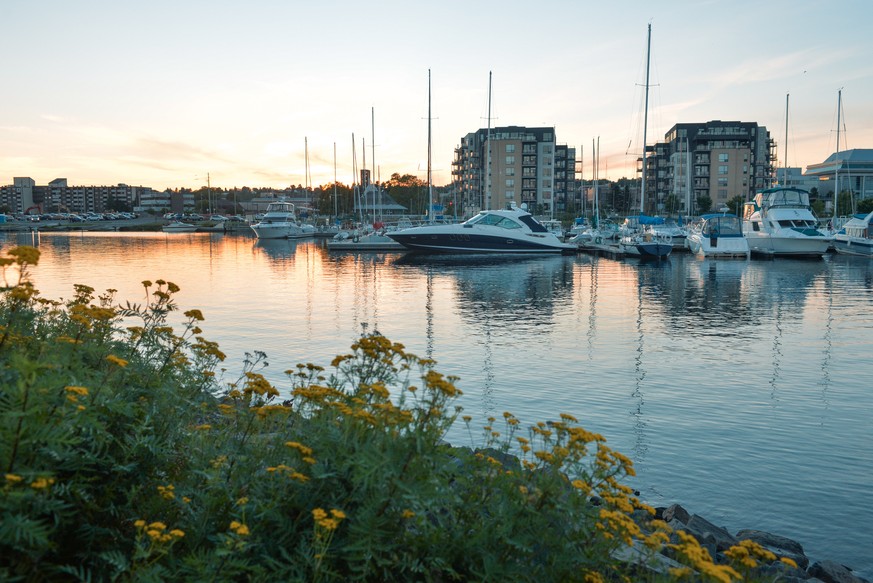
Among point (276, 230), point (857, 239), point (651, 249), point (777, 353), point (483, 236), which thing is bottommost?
point (777, 353)

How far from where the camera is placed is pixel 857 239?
6031 cm

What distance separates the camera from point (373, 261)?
5456 centimetres

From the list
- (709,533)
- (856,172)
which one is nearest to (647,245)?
(709,533)

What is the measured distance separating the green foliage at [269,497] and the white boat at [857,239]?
63001 millimetres

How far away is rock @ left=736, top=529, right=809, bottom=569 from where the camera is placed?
25.4ft

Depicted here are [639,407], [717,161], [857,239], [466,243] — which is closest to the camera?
[639,407]

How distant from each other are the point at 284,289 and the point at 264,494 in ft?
98.8

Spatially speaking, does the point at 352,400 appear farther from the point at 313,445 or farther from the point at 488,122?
the point at 488,122

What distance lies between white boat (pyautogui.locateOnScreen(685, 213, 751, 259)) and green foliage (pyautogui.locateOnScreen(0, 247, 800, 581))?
57.0 metres

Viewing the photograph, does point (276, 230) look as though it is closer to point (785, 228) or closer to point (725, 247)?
point (725, 247)

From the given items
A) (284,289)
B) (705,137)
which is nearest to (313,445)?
(284,289)

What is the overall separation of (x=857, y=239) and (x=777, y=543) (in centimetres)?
6077

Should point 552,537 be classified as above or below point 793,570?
above

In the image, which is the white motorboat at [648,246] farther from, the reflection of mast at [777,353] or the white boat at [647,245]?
the reflection of mast at [777,353]
